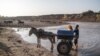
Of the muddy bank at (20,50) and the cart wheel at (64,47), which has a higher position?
the cart wheel at (64,47)

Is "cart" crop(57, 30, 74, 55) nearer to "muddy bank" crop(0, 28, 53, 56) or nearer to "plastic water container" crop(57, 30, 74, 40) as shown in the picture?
"plastic water container" crop(57, 30, 74, 40)

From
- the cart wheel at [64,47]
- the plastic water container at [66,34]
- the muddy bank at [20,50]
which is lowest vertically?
the muddy bank at [20,50]

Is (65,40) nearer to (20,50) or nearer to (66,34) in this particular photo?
(66,34)

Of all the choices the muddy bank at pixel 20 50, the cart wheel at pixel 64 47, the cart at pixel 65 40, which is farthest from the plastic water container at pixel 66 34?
the muddy bank at pixel 20 50

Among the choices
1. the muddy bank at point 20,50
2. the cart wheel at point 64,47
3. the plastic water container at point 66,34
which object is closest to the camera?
the plastic water container at point 66,34

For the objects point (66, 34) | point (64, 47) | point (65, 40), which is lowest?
point (64, 47)

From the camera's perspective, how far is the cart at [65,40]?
1390cm

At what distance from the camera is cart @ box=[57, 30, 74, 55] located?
45.6 feet

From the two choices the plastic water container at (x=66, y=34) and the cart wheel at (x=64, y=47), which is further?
the cart wheel at (x=64, y=47)

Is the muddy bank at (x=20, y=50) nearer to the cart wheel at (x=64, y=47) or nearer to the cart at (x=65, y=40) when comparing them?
the cart wheel at (x=64, y=47)

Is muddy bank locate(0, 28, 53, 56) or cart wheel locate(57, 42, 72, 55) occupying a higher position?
cart wheel locate(57, 42, 72, 55)

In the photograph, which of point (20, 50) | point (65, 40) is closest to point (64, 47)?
point (65, 40)

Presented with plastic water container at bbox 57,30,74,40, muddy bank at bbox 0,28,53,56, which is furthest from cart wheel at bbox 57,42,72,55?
muddy bank at bbox 0,28,53,56

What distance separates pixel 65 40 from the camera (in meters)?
14.4
